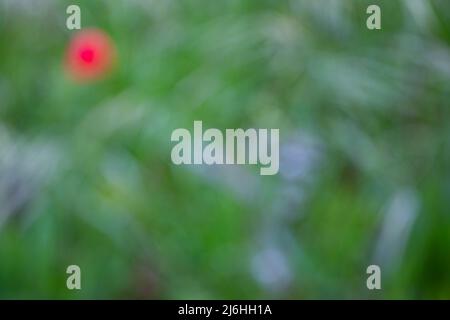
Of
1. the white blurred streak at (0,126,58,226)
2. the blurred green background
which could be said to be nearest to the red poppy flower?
the blurred green background

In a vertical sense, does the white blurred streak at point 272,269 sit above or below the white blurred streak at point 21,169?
below

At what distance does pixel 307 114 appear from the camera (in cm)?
83

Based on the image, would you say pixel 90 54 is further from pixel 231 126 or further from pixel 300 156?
pixel 300 156

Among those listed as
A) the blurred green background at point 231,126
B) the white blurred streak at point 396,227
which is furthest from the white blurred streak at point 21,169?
the white blurred streak at point 396,227

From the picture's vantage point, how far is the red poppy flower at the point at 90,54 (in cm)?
83

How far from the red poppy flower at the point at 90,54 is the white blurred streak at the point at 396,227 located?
1.88 feet

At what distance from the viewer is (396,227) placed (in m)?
0.83

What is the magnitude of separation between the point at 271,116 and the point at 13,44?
0.49 m

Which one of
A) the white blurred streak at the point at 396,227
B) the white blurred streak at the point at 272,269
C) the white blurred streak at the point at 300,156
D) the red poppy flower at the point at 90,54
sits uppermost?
the red poppy flower at the point at 90,54

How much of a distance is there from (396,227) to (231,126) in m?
0.35

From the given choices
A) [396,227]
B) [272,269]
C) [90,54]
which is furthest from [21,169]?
[396,227]

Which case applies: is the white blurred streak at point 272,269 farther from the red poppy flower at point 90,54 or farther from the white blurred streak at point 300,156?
the red poppy flower at point 90,54
